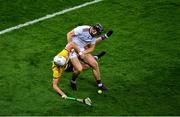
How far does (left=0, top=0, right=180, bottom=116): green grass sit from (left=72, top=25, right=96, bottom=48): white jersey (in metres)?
1.08

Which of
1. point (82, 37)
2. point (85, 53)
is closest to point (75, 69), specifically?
point (85, 53)

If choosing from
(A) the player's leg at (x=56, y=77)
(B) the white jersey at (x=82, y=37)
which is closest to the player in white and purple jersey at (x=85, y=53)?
(B) the white jersey at (x=82, y=37)

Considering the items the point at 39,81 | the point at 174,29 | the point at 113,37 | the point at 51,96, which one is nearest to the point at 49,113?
the point at 51,96

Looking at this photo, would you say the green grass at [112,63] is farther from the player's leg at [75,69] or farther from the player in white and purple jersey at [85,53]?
the player in white and purple jersey at [85,53]

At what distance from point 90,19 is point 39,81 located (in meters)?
4.31

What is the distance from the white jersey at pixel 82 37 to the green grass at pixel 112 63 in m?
1.08

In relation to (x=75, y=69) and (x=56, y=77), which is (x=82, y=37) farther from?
(x=56, y=77)

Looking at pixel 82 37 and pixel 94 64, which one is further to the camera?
pixel 82 37

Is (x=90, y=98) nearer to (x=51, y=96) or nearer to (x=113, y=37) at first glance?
(x=51, y=96)

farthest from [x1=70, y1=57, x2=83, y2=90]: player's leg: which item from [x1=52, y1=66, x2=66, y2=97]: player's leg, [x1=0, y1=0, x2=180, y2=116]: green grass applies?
[x1=52, y1=66, x2=66, y2=97]: player's leg

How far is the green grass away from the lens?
1159cm

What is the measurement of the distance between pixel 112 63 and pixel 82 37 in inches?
65.6

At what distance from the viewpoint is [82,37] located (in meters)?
12.4

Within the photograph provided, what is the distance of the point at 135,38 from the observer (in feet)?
49.6
